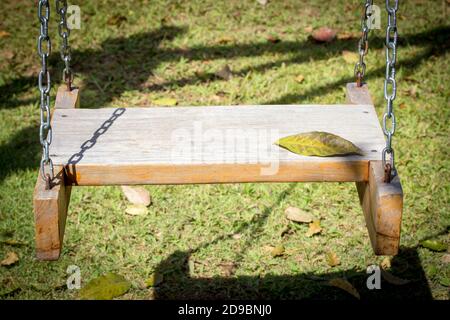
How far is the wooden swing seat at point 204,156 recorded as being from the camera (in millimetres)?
2582

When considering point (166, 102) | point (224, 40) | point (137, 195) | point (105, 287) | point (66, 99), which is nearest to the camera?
point (66, 99)

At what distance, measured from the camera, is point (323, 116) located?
300 cm

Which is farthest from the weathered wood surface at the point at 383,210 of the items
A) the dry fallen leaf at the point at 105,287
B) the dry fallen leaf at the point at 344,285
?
the dry fallen leaf at the point at 105,287

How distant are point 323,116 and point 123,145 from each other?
85 centimetres

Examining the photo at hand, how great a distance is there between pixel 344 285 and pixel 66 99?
5.64ft

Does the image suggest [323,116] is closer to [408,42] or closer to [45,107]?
[45,107]

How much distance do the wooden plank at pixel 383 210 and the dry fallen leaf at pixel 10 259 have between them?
211 cm

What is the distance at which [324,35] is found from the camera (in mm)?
5930

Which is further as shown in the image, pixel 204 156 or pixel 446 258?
pixel 446 258

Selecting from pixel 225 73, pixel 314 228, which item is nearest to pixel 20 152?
pixel 225 73

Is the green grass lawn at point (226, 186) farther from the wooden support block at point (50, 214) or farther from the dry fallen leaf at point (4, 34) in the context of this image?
the wooden support block at point (50, 214)

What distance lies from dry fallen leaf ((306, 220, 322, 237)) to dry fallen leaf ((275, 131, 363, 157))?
1.43 m

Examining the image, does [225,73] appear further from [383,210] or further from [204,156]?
[383,210]
